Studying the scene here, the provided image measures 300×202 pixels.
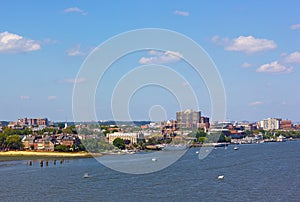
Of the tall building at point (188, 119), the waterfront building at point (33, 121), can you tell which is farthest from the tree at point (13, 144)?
the waterfront building at point (33, 121)

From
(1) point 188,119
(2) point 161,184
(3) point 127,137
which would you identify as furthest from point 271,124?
(2) point 161,184

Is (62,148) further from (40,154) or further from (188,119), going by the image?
(188,119)

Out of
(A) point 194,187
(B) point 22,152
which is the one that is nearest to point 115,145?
(B) point 22,152

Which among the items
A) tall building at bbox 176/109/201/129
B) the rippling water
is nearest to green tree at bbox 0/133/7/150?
the rippling water

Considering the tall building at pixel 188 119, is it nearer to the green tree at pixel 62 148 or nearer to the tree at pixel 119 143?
the tree at pixel 119 143

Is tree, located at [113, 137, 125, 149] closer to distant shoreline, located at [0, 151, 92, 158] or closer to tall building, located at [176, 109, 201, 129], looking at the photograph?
distant shoreline, located at [0, 151, 92, 158]

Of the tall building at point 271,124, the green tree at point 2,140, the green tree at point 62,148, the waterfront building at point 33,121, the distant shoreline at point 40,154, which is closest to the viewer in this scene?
the distant shoreline at point 40,154

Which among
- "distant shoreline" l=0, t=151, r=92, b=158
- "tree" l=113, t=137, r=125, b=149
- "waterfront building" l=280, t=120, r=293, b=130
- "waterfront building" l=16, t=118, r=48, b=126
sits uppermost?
"waterfront building" l=16, t=118, r=48, b=126
